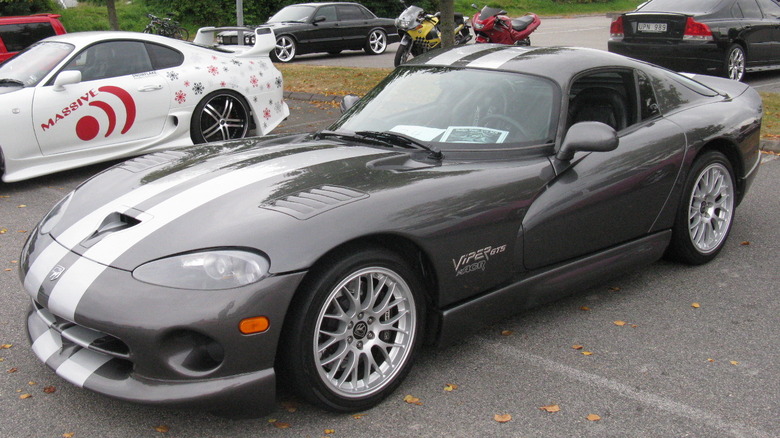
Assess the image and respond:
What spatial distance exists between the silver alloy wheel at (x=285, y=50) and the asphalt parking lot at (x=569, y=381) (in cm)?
1310

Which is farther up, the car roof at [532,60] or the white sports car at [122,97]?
the car roof at [532,60]

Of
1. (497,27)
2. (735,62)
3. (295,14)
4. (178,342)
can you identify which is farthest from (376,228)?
(295,14)

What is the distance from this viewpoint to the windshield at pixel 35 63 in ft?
22.7

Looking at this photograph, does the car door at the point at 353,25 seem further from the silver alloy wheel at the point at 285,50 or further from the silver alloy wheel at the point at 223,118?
the silver alloy wheel at the point at 223,118

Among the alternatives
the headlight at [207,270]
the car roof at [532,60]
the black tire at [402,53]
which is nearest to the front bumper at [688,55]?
the black tire at [402,53]

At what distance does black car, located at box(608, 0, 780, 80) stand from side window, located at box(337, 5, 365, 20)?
7.86 meters

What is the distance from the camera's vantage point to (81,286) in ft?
9.55

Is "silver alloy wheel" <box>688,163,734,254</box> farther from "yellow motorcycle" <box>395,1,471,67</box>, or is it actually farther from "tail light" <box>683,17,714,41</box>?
"yellow motorcycle" <box>395,1,471,67</box>

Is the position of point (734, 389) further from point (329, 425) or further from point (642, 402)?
point (329, 425)

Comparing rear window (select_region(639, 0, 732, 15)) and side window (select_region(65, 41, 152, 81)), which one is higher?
→ rear window (select_region(639, 0, 732, 15))

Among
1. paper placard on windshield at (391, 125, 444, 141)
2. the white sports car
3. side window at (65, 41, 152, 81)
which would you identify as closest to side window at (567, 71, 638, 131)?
paper placard on windshield at (391, 125, 444, 141)

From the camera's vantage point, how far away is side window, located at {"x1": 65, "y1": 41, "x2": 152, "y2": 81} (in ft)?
23.4

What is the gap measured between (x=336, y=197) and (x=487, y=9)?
1084 cm

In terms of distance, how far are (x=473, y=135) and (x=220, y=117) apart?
4646 millimetres
